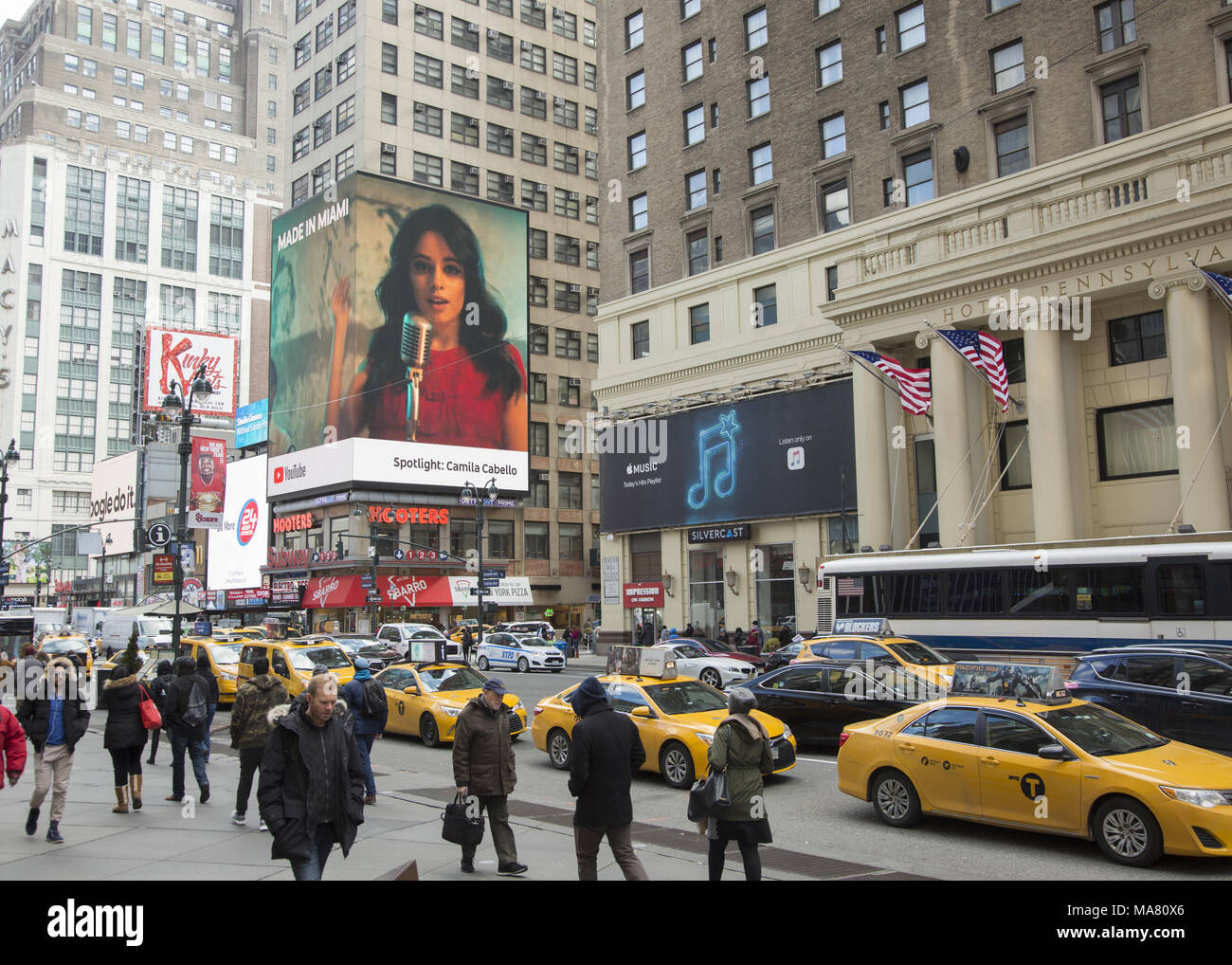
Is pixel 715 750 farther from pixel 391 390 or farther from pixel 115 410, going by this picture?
pixel 115 410

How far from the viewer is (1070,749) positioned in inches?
388

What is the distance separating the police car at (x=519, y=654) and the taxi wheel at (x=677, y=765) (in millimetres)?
26837

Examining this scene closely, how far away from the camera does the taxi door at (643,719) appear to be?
14356mm

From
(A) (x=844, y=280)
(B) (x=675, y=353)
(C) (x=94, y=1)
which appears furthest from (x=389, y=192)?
(C) (x=94, y=1)

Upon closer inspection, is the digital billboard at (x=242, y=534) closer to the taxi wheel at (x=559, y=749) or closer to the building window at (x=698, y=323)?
the building window at (x=698, y=323)

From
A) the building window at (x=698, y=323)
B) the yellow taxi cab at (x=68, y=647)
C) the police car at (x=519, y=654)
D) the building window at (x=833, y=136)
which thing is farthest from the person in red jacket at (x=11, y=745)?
the building window at (x=698, y=323)

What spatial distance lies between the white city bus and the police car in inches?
654

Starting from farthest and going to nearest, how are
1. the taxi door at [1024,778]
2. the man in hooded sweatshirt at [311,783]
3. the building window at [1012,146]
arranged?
the building window at [1012,146] < the taxi door at [1024,778] < the man in hooded sweatshirt at [311,783]

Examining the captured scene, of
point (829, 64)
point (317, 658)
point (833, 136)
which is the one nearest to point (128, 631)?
point (317, 658)

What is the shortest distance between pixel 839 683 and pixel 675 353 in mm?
31571

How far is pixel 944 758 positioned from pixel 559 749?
6839 millimetres

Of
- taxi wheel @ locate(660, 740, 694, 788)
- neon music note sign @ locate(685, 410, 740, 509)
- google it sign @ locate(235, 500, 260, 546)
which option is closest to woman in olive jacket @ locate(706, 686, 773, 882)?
taxi wheel @ locate(660, 740, 694, 788)

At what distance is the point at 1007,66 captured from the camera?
115ft

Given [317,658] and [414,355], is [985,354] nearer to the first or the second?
[317,658]
